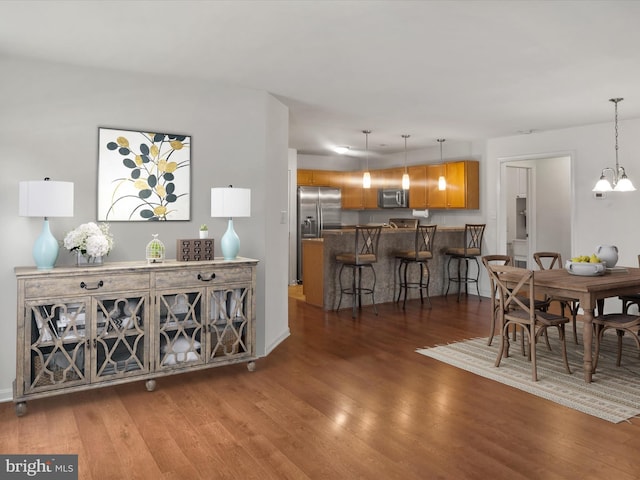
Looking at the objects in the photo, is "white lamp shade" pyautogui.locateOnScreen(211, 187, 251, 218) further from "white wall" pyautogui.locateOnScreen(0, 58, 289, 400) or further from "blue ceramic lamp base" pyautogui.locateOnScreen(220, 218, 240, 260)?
"white wall" pyautogui.locateOnScreen(0, 58, 289, 400)

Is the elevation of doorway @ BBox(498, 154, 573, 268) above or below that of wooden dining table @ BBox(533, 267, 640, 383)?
above

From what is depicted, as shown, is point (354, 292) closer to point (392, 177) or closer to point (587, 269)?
point (587, 269)

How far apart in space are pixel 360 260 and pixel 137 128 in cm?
323

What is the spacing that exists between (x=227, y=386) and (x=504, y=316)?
2350 mm

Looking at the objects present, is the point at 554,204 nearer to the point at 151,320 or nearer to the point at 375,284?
the point at 375,284

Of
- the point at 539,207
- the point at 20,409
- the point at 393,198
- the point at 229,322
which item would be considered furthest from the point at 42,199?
the point at 539,207

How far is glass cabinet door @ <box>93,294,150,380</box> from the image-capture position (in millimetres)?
3348

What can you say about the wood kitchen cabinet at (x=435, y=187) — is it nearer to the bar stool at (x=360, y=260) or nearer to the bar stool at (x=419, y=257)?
the bar stool at (x=419, y=257)

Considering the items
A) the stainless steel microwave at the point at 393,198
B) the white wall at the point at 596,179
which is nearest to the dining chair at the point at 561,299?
the white wall at the point at 596,179

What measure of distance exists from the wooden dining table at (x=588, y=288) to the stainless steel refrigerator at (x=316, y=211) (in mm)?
5050

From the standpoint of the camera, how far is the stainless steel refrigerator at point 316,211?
8656mm

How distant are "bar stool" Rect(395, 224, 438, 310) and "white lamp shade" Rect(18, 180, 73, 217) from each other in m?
4.52

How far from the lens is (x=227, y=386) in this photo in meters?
3.59

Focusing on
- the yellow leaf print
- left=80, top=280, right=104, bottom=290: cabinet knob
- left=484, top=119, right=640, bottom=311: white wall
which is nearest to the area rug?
left=484, top=119, right=640, bottom=311: white wall
